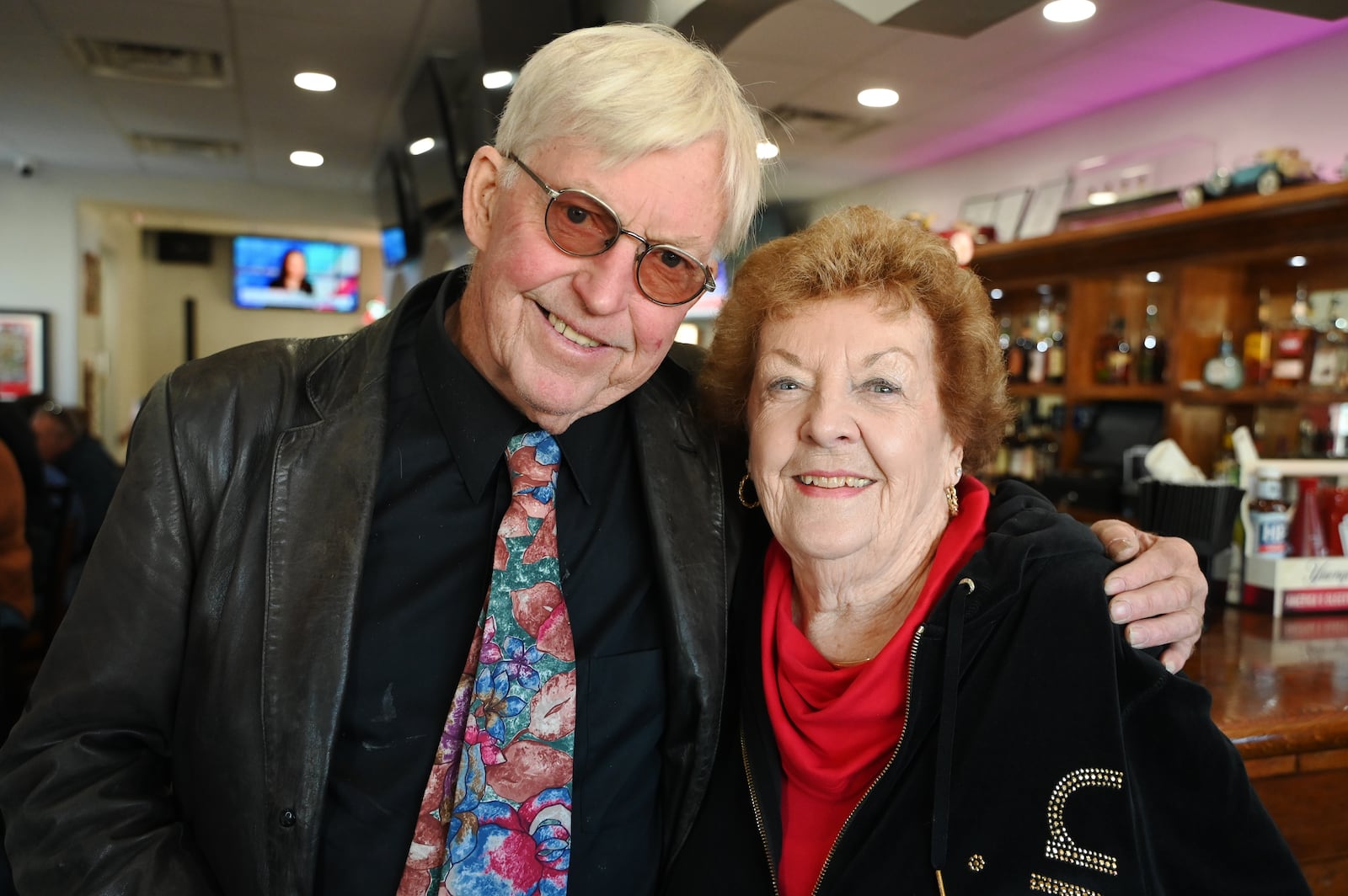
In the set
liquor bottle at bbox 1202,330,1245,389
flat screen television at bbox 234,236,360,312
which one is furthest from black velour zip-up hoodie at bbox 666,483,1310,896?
flat screen television at bbox 234,236,360,312

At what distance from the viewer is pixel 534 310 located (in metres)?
1.42

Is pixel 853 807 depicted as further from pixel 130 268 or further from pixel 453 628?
pixel 130 268

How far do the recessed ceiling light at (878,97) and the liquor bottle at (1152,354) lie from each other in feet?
6.30

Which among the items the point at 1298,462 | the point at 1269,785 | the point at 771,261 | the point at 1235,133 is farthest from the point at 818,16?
the point at 1269,785

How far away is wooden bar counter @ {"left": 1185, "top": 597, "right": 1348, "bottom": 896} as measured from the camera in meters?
1.72

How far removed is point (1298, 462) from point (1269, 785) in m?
1.32

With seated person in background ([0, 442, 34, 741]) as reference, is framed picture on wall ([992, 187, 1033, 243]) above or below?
above

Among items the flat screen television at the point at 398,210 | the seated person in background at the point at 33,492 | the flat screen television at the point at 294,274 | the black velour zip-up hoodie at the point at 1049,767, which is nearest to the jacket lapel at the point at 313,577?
the black velour zip-up hoodie at the point at 1049,767

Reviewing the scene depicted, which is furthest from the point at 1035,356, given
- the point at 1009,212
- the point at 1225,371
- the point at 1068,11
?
the point at 1068,11

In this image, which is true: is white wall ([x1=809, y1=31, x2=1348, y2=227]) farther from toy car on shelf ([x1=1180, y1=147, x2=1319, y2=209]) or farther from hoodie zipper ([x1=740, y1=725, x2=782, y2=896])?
hoodie zipper ([x1=740, y1=725, x2=782, y2=896])

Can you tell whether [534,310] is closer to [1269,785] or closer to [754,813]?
[754,813]

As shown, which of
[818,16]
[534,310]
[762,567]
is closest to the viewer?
[534,310]

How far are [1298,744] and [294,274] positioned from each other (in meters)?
13.2

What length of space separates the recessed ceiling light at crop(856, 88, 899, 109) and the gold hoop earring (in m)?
4.60
